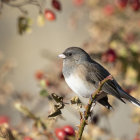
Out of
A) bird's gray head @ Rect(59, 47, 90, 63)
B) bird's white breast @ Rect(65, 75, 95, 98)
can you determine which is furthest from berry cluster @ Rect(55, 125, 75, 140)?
bird's gray head @ Rect(59, 47, 90, 63)

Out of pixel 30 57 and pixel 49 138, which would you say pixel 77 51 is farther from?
pixel 30 57

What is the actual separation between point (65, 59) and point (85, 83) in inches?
11.5

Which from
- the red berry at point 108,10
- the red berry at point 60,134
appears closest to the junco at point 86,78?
the red berry at point 60,134

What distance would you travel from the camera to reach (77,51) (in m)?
2.46

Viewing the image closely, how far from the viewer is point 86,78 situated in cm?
234

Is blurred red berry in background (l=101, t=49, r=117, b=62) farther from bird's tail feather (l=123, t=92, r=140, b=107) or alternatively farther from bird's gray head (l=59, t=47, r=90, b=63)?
bird's tail feather (l=123, t=92, r=140, b=107)

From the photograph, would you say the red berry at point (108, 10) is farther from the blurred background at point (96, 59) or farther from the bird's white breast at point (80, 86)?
the bird's white breast at point (80, 86)

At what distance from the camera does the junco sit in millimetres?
2273

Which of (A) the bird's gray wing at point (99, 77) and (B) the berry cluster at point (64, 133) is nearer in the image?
(B) the berry cluster at point (64, 133)

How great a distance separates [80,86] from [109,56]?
604 mm

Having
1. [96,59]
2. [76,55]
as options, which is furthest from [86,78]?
[96,59]

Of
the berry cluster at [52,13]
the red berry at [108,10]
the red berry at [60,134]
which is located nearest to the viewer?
the red berry at [60,134]

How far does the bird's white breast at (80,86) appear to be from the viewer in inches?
90.4

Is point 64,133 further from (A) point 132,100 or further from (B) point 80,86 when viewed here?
(A) point 132,100
